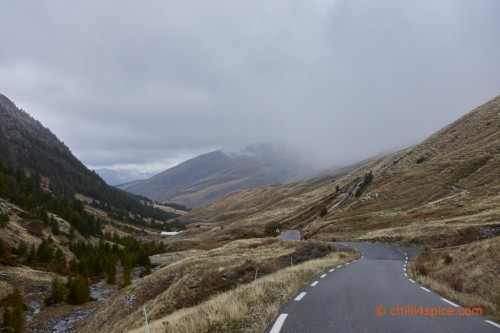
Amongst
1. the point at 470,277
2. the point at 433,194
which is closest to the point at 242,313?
the point at 470,277

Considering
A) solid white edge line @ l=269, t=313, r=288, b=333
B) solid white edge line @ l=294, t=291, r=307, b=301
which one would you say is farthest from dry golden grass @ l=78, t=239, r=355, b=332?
solid white edge line @ l=269, t=313, r=288, b=333

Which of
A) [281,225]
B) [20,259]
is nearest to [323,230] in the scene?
[281,225]

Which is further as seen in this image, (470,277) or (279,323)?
(470,277)

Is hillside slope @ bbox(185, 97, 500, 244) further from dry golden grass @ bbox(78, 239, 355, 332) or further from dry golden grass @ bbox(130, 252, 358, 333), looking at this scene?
dry golden grass @ bbox(130, 252, 358, 333)

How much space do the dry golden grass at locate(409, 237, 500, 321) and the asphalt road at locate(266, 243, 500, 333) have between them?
714mm

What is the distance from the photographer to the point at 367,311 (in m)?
11.1

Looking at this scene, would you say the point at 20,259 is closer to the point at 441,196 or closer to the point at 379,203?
the point at 379,203

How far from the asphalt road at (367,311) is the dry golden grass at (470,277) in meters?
0.71

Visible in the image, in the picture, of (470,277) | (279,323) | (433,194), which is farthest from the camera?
(433,194)

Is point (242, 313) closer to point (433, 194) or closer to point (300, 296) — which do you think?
point (300, 296)

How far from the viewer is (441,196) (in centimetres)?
7194

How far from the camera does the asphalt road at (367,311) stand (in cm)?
924

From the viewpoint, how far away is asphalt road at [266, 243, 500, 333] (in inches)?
364

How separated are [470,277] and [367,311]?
782cm
